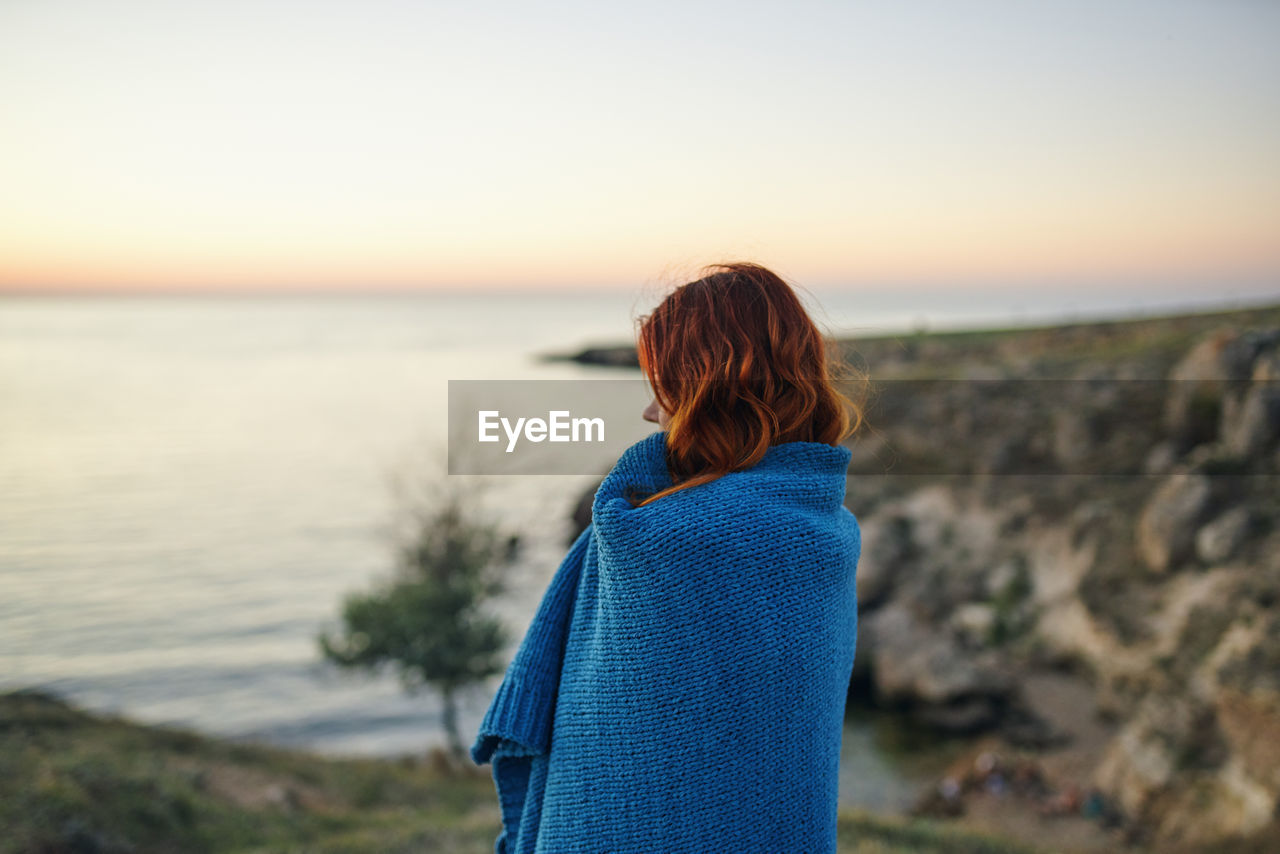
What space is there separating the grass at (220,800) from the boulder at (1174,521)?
972 cm

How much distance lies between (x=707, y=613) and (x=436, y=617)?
14.7 m

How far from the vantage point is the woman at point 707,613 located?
172 centimetres

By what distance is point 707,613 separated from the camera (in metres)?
1.72

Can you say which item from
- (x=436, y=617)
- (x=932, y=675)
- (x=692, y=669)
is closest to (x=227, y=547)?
(x=436, y=617)

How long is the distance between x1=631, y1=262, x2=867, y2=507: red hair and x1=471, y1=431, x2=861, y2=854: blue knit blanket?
0.06 meters

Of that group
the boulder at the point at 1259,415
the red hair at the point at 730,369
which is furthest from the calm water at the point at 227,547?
the boulder at the point at 1259,415

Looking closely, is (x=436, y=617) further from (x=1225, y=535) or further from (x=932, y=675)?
(x=1225, y=535)

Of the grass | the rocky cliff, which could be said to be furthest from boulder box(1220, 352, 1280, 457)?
the grass

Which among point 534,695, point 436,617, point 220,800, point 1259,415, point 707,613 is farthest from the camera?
point 436,617

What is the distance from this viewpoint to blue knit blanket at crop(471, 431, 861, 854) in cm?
171

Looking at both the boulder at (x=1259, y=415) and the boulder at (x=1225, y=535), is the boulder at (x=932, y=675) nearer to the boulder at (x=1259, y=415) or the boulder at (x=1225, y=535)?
the boulder at (x=1225, y=535)

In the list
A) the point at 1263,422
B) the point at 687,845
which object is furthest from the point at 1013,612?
the point at 687,845

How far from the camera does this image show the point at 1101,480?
18.0m

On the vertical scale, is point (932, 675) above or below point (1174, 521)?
below
